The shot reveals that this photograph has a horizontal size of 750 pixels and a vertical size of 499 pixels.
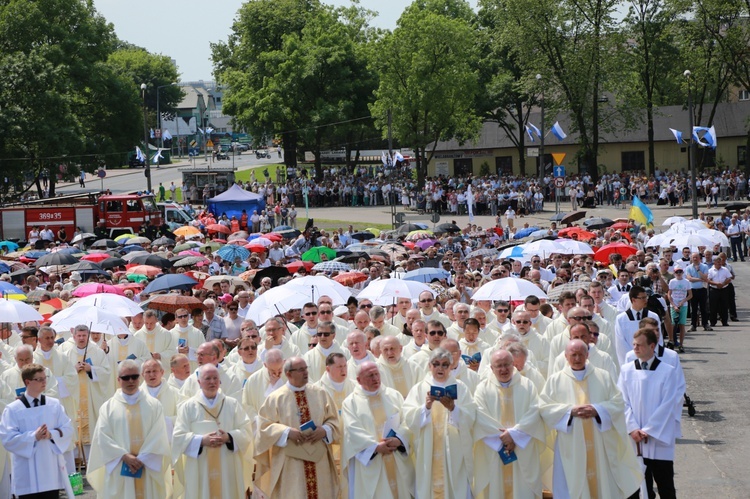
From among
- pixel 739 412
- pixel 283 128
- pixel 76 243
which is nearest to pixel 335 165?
pixel 283 128

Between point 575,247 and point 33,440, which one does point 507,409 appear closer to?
point 33,440

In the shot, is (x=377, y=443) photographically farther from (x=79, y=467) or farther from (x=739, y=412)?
(x=739, y=412)

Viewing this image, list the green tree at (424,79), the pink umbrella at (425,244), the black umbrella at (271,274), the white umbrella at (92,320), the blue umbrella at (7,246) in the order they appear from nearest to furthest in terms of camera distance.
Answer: the white umbrella at (92,320), the black umbrella at (271,274), the pink umbrella at (425,244), the blue umbrella at (7,246), the green tree at (424,79)

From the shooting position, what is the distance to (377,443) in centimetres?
964

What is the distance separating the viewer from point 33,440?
9.98m

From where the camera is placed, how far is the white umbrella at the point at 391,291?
1570cm

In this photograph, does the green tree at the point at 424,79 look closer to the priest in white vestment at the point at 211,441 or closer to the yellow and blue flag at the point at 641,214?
the yellow and blue flag at the point at 641,214

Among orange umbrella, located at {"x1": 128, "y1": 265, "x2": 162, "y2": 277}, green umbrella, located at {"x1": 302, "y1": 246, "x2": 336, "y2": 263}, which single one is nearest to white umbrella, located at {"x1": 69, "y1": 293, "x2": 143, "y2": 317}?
orange umbrella, located at {"x1": 128, "y1": 265, "x2": 162, "y2": 277}

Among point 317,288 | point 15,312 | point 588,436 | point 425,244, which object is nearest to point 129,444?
point 588,436

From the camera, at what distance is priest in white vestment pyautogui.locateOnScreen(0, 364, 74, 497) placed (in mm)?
9969

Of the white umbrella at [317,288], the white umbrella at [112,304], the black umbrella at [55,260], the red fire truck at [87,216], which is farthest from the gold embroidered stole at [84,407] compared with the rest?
the red fire truck at [87,216]

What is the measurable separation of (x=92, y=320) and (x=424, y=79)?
4515 centimetres

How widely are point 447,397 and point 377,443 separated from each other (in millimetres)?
751

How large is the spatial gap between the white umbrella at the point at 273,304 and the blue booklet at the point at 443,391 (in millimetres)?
5864
